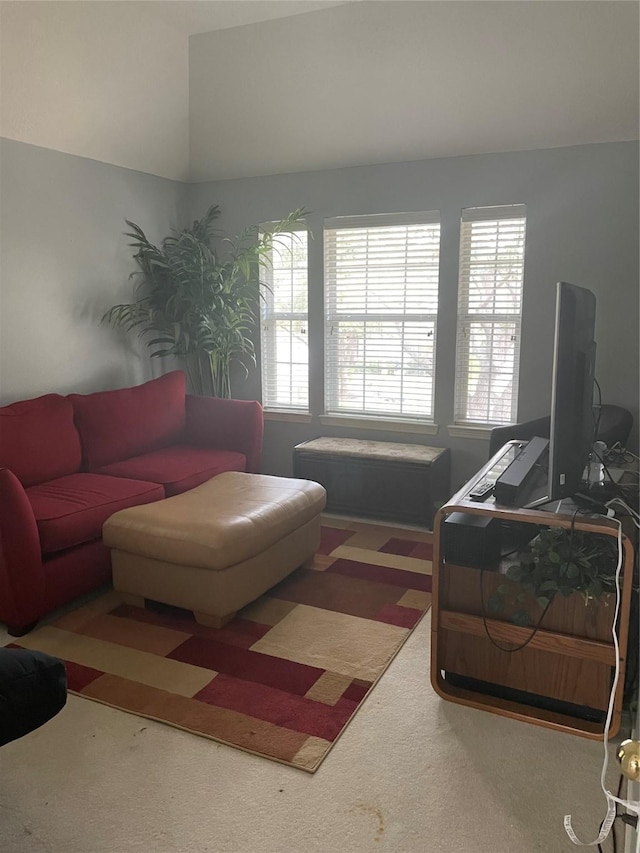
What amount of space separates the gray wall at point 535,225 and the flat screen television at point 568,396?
1.85 metres

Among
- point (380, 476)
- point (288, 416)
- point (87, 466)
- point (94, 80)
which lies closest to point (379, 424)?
point (380, 476)

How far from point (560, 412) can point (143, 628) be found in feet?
6.32

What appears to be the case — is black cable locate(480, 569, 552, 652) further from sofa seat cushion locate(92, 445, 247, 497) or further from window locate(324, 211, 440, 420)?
window locate(324, 211, 440, 420)

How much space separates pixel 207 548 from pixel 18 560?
30.4 inches

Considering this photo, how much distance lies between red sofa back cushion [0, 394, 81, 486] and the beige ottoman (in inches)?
26.1

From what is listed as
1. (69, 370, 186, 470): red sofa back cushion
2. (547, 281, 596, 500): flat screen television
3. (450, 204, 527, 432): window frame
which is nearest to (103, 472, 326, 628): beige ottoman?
(69, 370, 186, 470): red sofa back cushion

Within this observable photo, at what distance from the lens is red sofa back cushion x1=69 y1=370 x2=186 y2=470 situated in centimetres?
369

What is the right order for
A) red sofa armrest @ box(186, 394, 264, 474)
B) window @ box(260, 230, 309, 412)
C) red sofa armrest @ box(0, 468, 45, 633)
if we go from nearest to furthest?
red sofa armrest @ box(0, 468, 45, 633) → red sofa armrest @ box(186, 394, 264, 474) → window @ box(260, 230, 309, 412)

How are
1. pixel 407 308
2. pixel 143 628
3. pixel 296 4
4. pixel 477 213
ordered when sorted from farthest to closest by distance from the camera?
pixel 407 308
pixel 477 213
pixel 296 4
pixel 143 628

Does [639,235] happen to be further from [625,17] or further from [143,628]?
[143,628]

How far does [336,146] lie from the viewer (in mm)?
4184

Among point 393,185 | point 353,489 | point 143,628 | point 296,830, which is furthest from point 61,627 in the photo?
point 393,185

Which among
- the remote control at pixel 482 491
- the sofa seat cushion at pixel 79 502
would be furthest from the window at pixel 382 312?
the remote control at pixel 482 491

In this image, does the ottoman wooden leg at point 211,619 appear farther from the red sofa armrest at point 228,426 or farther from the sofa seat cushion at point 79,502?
the red sofa armrest at point 228,426
